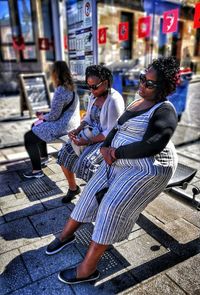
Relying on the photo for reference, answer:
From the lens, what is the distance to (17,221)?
8.87 feet

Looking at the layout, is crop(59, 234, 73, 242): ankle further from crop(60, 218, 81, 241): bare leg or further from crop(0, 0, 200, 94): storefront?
crop(0, 0, 200, 94): storefront

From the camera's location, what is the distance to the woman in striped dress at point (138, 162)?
177 cm

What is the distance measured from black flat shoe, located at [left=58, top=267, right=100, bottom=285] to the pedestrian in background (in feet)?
5.75

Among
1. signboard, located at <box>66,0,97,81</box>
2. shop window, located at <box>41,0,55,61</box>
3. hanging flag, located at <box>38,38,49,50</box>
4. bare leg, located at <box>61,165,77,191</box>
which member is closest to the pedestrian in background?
bare leg, located at <box>61,165,77,191</box>

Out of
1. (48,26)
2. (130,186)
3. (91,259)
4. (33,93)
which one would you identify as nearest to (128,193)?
(130,186)

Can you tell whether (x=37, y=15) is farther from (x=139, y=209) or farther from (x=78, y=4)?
(x=139, y=209)

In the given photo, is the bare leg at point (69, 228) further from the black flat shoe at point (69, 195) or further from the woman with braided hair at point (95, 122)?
the black flat shoe at point (69, 195)

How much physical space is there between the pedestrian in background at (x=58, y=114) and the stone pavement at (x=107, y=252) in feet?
2.15

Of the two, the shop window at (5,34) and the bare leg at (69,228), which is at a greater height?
the shop window at (5,34)

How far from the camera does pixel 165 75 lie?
1806mm

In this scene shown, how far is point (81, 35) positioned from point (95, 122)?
1.87m

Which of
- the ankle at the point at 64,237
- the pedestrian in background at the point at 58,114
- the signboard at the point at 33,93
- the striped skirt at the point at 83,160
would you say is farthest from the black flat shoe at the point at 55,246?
the signboard at the point at 33,93

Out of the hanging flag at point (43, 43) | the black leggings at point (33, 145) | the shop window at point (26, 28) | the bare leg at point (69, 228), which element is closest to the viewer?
the bare leg at point (69, 228)

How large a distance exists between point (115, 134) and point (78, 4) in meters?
2.78
